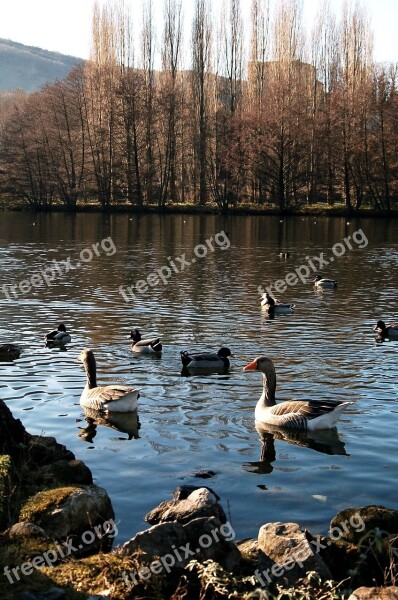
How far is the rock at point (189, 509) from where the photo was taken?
30.8 feet

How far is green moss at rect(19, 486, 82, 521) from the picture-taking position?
937cm

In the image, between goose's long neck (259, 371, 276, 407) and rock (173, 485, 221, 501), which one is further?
goose's long neck (259, 371, 276, 407)

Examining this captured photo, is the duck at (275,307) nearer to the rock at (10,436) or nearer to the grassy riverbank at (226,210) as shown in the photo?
the rock at (10,436)

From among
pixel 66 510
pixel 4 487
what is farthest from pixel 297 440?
pixel 4 487

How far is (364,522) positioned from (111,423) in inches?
275

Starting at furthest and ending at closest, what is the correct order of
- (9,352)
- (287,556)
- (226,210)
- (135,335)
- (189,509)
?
(226,210) → (135,335) → (9,352) → (189,509) → (287,556)

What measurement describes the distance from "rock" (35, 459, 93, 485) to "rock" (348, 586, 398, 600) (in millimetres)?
4685

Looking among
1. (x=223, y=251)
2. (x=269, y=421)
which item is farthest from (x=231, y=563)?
(x=223, y=251)

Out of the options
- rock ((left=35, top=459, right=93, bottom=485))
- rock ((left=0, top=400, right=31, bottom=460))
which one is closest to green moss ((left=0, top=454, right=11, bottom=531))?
rock ((left=35, top=459, right=93, bottom=485))

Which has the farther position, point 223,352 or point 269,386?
point 223,352

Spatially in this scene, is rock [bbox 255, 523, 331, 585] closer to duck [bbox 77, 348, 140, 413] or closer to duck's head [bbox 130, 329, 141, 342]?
duck [bbox 77, 348, 140, 413]

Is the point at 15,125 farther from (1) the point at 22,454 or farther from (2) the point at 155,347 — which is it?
(1) the point at 22,454

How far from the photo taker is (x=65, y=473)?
10750 millimetres

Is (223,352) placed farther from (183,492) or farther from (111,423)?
(183,492)
